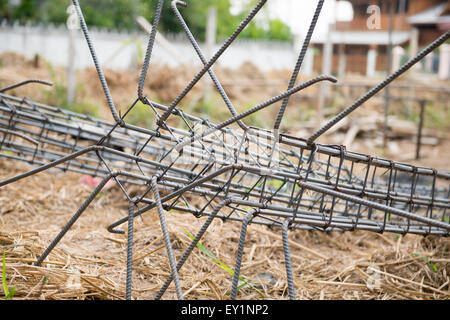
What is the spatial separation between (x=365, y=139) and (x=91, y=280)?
23.8ft

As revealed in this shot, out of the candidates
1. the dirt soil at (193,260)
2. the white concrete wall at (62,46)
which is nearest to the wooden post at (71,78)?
the white concrete wall at (62,46)

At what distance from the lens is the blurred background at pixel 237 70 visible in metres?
6.66

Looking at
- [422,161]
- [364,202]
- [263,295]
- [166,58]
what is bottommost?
[263,295]

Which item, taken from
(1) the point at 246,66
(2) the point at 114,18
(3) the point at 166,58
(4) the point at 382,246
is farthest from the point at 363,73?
(4) the point at 382,246


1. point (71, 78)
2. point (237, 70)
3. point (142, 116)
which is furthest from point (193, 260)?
point (237, 70)

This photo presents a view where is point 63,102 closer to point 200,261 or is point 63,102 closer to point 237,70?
point 200,261

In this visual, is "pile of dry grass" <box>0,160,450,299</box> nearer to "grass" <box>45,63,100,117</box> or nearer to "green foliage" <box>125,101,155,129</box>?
"grass" <box>45,63,100,117</box>

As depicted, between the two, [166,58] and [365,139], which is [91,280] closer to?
[365,139]

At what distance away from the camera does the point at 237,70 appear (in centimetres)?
1200

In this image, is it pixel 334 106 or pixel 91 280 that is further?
pixel 334 106

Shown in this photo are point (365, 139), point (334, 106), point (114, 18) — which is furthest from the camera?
point (114, 18)

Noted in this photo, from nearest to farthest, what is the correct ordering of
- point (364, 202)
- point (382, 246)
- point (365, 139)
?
point (364, 202) < point (382, 246) < point (365, 139)

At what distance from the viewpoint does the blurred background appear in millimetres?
6664
